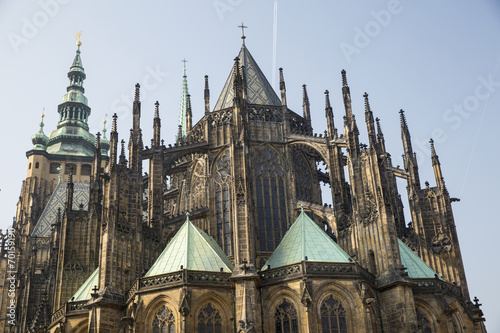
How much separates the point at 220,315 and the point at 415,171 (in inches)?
680

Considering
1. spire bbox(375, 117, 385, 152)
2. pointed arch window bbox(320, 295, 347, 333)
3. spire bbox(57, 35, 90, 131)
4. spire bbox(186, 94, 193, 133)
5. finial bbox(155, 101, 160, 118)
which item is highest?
spire bbox(57, 35, 90, 131)

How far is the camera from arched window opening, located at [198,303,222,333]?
102 ft

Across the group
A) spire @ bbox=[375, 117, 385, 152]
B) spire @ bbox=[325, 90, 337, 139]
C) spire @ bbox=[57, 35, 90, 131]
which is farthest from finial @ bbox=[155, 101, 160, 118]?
spire @ bbox=[57, 35, 90, 131]

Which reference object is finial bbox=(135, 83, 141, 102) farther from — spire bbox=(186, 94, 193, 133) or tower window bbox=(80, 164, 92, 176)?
tower window bbox=(80, 164, 92, 176)

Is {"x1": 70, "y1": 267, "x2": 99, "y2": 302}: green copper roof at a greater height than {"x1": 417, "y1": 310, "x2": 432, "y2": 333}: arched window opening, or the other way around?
{"x1": 70, "y1": 267, "x2": 99, "y2": 302}: green copper roof

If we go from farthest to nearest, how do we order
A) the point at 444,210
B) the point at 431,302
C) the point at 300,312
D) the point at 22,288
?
the point at 22,288, the point at 444,210, the point at 431,302, the point at 300,312

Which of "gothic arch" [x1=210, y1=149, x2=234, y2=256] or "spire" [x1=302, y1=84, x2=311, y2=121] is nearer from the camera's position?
"gothic arch" [x1=210, y1=149, x2=234, y2=256]

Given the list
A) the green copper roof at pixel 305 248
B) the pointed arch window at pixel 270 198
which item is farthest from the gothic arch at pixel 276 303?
the pointed arch window at pixel 270 198

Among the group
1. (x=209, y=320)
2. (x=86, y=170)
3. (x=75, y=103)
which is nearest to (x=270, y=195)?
(x=209, y=320)

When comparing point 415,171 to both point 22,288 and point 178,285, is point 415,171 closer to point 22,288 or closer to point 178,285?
point 178,285

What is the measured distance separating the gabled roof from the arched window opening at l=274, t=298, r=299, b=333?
1791cm

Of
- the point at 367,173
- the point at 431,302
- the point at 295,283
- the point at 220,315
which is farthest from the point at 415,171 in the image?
the point at 220,315

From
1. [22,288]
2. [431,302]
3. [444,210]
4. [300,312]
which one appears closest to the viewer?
[300,312]

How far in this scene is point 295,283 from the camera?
31906 mm
